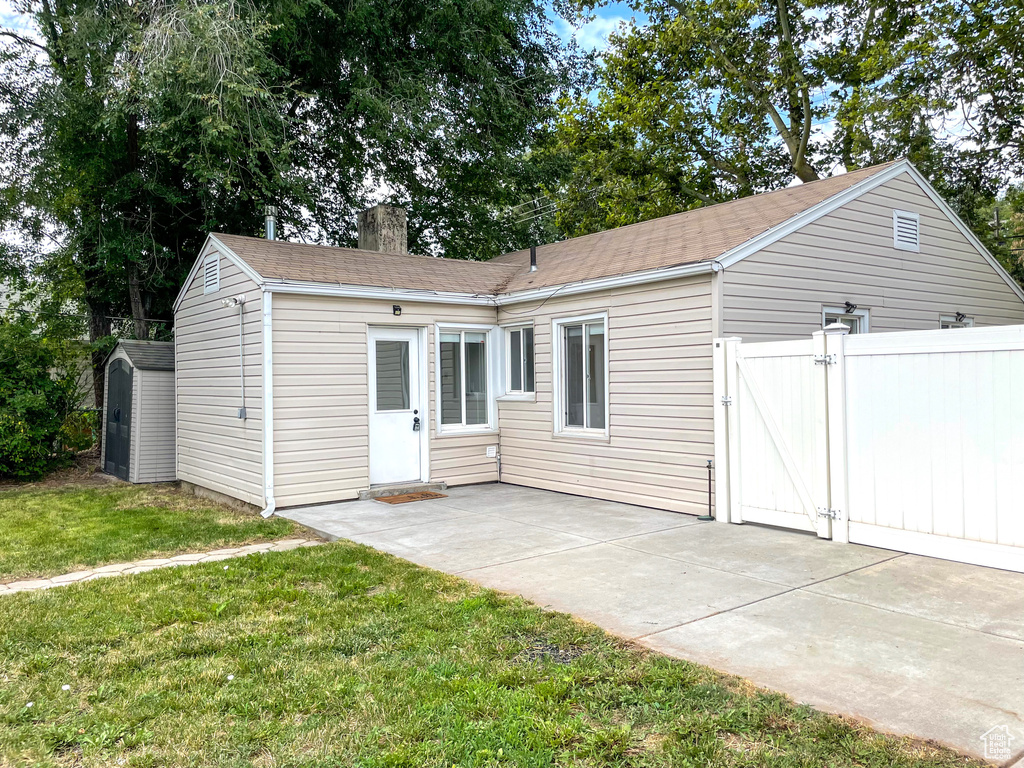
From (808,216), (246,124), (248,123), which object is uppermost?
(246,124)

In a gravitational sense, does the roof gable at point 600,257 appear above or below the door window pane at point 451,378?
above

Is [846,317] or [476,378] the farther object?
[476,378]

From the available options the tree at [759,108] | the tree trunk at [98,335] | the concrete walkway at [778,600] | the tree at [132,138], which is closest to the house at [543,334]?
the concrete walkway at [778,600]

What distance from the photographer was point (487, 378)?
34.1ft

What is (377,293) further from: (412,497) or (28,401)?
(28,401)

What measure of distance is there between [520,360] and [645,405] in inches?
101

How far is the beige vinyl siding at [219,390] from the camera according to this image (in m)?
8.57

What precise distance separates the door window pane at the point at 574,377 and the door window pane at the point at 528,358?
80 cm

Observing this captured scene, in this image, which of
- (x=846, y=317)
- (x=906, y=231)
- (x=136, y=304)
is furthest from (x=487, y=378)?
(x=136, y=304)

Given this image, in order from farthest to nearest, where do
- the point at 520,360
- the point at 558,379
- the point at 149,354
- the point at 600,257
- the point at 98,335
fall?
the point at 98,335 → the point at 149,354 → the point at 520,360 → the point at 600,257 → the point at 558,379

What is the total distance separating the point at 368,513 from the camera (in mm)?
8086

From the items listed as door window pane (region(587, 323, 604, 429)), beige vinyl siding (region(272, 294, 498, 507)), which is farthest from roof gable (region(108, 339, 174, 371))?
door window pane (region(587, 323, 604, 429))

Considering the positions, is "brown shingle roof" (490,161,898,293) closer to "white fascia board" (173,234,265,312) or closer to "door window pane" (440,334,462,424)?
"door window pane" (440,334,462,424)

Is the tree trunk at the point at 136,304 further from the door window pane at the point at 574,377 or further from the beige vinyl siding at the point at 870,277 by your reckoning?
the beige vinyl siding at the point at 870,277
